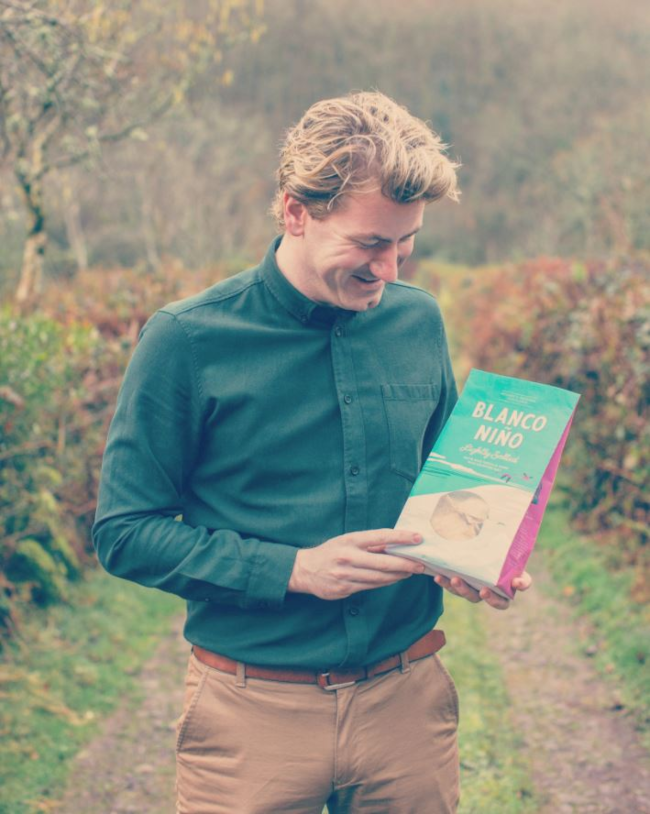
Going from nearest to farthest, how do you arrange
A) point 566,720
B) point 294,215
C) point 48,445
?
point 294,215 < point 566,720 < point 48,445

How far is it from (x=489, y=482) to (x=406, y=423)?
0.97 ft

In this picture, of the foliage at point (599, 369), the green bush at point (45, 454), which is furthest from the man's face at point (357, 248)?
the foliage at point (599, 369)

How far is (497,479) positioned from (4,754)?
125 inches

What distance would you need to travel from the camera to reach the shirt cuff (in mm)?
1958

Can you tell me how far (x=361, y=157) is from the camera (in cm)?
192

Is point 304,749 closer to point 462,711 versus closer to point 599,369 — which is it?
point 462,711

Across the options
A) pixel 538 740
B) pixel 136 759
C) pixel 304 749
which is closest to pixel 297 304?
pixel 304 749

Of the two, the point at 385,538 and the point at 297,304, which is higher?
the point at 297,304

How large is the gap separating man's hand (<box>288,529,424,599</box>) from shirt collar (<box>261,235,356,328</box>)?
1.69 feet

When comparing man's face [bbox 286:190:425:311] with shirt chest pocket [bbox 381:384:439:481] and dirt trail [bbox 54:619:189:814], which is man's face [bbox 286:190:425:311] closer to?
shirt chest pocket [bbox 381:384:439:481]

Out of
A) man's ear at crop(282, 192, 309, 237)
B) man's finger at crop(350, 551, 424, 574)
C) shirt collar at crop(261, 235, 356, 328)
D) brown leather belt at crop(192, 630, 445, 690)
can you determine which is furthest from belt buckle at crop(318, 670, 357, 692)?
man's ear at crop(282, 192, 309, 237)

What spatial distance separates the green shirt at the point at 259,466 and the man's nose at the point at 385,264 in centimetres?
18

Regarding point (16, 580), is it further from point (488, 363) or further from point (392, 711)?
point (488, 363)

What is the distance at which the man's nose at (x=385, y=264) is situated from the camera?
77.7 inches
